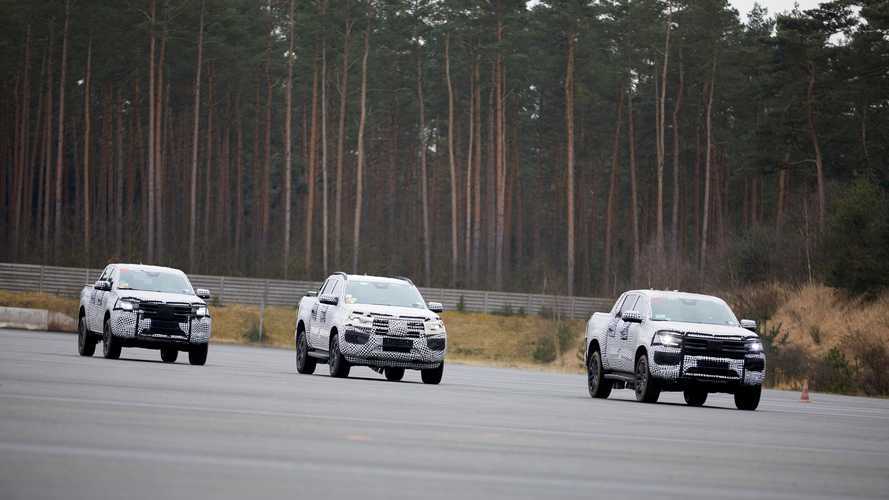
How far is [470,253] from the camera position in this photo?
8781 centimetres

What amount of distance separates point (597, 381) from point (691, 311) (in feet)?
6.75

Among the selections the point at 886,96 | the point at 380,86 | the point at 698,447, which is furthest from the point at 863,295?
the point at 380,86

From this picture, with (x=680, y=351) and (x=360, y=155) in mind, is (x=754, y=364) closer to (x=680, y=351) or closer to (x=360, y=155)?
(x=680, y=351)

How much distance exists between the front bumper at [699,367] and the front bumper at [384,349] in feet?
14.4

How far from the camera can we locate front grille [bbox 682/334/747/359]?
25.4 meters

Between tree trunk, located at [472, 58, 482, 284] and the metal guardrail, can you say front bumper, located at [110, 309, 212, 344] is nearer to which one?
the metal guardrail

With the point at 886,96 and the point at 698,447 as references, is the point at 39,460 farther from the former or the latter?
the point at 886,96

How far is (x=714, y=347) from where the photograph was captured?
25531 mm

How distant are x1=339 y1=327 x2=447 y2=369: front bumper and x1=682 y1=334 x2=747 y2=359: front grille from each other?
474 cm

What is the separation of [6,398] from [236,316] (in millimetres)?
48228

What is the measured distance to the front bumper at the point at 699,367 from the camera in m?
25.3

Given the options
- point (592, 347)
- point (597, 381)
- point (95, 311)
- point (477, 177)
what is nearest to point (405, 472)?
point (597, 381)

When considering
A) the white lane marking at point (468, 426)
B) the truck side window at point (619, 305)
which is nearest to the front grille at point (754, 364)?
the truck side window at point (619, 305)

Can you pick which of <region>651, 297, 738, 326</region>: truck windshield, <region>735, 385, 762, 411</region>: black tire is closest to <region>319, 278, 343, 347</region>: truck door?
<region>651, 297, 738, 326</region>: truck windshield
